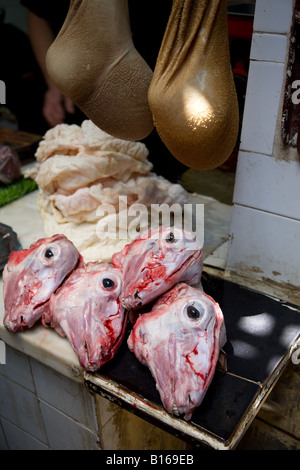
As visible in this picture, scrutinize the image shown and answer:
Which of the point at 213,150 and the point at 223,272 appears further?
the point at 223,272

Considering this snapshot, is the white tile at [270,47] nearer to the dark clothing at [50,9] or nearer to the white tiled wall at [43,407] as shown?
the white tiled wall at [43,407]

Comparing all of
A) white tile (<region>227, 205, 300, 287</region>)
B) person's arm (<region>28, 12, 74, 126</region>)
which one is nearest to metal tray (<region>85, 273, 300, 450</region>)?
white tile (<region>227, 205, 300, 287</region>)

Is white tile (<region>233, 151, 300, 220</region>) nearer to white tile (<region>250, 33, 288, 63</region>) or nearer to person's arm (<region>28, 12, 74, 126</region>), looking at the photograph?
white tile (<region>250, 33, 288, 63</region>)

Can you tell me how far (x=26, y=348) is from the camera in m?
1.54

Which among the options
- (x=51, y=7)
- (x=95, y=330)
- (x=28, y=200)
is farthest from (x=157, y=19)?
(x=95, y=330)

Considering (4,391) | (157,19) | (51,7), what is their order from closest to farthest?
(4,391), (157,19), (51,7)

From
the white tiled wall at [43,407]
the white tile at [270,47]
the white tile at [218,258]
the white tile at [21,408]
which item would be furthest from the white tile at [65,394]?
the white tile at [270,47]

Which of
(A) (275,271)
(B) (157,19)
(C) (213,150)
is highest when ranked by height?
(B) (157,19)

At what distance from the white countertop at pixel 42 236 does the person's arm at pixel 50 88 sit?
25.3 inches

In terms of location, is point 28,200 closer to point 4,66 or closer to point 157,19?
point 157,19

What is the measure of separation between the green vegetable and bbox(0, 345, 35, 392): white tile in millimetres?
971

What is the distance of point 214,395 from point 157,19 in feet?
6.27

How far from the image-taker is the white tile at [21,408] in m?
1.79

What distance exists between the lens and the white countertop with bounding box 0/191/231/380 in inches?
57.8
